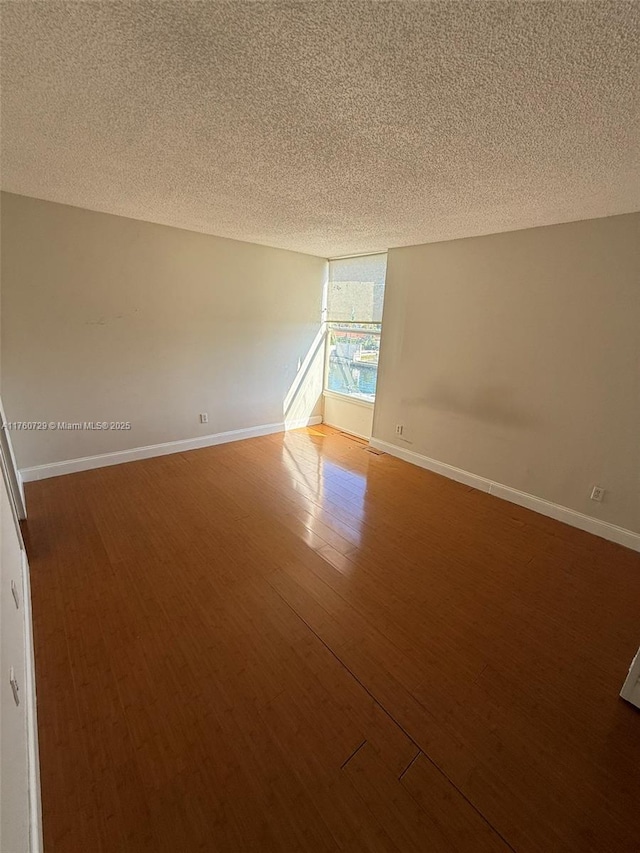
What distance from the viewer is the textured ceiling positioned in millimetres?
969

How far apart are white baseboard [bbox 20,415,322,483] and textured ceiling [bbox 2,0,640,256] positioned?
2.30 m

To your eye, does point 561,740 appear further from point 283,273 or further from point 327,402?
point 283,273

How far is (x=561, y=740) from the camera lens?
1336mm

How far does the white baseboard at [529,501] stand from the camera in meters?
2.59

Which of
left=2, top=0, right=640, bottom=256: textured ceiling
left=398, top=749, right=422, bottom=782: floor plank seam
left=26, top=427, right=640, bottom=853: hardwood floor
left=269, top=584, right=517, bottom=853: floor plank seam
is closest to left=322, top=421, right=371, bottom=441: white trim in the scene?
left=26, top=427, right=640, bottom=853: hardwood floor

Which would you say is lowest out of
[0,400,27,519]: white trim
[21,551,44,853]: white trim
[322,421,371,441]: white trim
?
[21,551,44,853]: white trim

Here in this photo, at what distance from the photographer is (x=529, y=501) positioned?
305 centimetres

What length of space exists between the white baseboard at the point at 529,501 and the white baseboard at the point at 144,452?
1.76m

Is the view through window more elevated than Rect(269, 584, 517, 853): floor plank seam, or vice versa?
the view through window

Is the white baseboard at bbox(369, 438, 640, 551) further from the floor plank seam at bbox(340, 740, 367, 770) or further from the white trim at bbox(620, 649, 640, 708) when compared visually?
the floor plank seam at bbox(340, 740, 367, 770)

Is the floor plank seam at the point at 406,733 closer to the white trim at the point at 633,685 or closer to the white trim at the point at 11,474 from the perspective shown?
the white trim at the point at 633,685

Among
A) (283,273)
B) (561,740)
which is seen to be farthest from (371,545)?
(283,273)

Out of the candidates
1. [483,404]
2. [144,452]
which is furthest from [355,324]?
[144,452]

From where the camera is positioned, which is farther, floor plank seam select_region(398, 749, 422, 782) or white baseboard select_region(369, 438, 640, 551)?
white baseboard select_region(369, 438, 640, 551)
